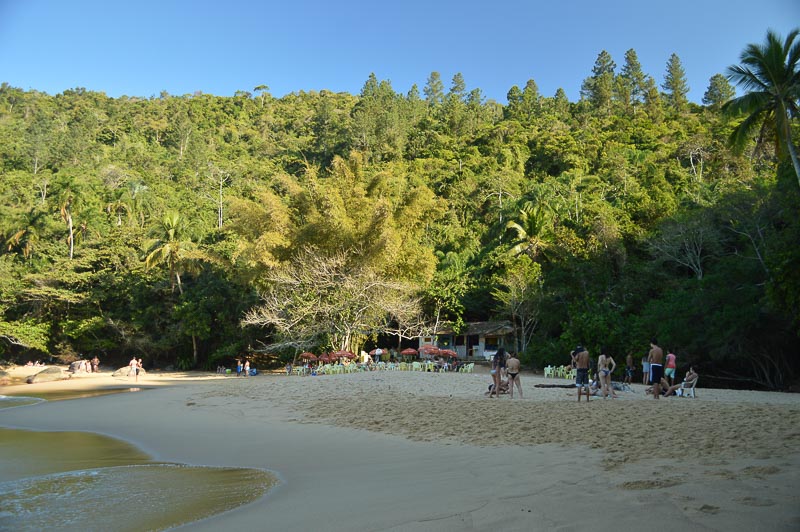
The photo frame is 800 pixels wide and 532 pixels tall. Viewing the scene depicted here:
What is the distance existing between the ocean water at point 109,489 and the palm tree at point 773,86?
14.6 metres

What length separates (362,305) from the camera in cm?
2403

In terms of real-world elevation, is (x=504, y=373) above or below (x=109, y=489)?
above

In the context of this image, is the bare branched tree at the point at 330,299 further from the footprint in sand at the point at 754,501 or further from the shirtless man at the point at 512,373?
the footprint in sand at the point at 754,501

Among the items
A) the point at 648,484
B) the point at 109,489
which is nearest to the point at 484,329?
the point at 109,489

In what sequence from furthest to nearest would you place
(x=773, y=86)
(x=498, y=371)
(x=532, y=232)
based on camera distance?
(x=532, y=232), (x=773, y=86), (x=498, y=371)

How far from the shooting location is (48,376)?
83.8 ft

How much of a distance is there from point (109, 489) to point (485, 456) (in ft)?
14.0

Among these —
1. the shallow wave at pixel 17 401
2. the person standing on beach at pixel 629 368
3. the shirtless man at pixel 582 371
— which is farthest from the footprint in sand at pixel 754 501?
the shallow wave at pixel 17 401

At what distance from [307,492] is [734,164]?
3937 centimetres

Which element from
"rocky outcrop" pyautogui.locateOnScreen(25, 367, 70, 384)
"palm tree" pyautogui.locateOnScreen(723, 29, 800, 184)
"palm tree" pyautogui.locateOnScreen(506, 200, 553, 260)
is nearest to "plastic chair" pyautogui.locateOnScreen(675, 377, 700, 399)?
"palm tree" pyautogui.locateOnScreen(723, 29, 800, 184)

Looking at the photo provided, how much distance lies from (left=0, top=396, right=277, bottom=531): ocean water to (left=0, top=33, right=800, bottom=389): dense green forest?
12621 millimetres

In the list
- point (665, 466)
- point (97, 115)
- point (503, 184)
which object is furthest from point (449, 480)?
point (97, 115)

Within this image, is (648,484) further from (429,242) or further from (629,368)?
(429,242)

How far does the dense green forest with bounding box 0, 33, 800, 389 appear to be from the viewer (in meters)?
17.4
